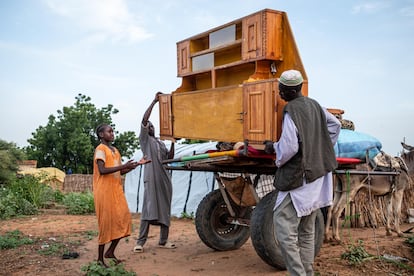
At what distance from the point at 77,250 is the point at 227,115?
3.60m

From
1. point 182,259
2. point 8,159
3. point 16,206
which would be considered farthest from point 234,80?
point 8,159

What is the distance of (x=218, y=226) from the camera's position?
7.08 meters

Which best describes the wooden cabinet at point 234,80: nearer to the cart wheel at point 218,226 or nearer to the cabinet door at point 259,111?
the cabinet door at point 259,111

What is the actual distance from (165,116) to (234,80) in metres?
1.16

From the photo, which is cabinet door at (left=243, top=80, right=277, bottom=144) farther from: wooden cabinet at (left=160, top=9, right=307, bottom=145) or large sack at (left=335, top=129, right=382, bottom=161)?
large sack at (left=335, top=129, right=382, bottom=161)

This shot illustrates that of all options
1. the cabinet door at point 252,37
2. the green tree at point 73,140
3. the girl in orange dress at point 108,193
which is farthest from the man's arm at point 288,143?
the green tree at point 73,140

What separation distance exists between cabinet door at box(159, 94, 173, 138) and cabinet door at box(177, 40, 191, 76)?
440 millimetres

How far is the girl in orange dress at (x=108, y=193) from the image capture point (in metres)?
5.67

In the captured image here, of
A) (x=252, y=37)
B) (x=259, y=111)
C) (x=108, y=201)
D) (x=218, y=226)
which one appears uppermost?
(x=252, y=37)

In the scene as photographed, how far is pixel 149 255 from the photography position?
22.2 ft

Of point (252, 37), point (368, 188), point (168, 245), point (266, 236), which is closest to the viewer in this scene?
point (266, 236)

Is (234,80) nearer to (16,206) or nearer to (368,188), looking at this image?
(368,188)

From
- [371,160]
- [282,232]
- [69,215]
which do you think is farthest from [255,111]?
[69,215]

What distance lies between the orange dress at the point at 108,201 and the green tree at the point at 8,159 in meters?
12.3
